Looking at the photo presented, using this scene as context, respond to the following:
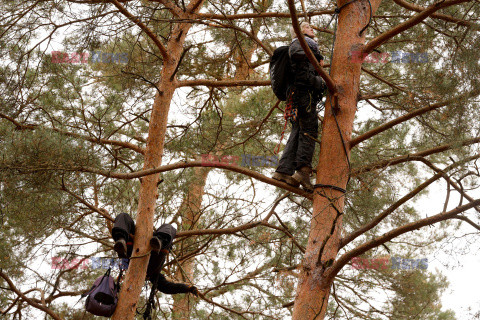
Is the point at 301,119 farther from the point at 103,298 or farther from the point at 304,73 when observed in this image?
the point at 103,298

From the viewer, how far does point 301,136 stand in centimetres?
Answer: 359

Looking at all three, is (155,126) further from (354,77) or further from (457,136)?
(457,136)

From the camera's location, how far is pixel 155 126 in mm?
4969

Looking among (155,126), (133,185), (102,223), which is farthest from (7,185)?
(133,185)

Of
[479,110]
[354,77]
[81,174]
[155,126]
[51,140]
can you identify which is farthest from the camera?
[155,126]

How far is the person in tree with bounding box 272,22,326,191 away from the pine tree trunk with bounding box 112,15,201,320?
1.44 metres

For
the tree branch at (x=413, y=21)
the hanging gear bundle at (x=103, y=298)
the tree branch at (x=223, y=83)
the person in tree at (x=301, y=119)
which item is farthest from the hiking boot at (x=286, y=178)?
the hanging gear bundle at (x=103, y=298)

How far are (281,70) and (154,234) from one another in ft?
6.16

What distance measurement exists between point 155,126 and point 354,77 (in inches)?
81.8

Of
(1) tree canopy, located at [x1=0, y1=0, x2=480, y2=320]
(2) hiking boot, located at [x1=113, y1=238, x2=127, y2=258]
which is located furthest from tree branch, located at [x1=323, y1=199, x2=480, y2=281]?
(2) hiking boot, located at [x1=113, y1=238, x2=127, y2=258]

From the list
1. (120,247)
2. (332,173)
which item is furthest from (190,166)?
(120,247)

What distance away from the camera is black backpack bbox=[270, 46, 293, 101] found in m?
3.79

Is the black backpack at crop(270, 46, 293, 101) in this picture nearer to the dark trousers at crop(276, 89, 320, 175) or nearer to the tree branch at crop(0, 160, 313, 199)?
the dark trousers at crop(276, 89, 320, 175)

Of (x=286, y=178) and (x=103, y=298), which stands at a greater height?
(x=286, y=178)
